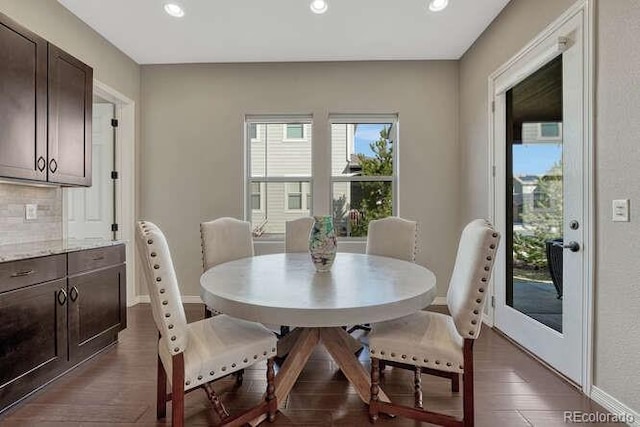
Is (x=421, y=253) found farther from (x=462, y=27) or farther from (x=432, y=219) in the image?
(x=462, y=27)

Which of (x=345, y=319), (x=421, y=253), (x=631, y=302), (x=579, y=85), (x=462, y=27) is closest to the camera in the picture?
(x=345, y=319)

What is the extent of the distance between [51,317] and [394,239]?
2.48m

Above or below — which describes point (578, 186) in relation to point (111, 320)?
above

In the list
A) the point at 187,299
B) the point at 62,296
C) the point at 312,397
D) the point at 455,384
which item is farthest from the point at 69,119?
the point at 455,384

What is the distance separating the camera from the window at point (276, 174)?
13.2 feet

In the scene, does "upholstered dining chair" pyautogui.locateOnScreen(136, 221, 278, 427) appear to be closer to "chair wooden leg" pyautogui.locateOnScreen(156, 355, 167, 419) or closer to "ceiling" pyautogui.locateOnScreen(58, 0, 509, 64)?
"chair wooden leg" pyautogui.locateOnScreen(156, 355, 167, 419)

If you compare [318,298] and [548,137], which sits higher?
[548,137]

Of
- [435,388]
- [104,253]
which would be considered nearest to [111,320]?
[104,253]

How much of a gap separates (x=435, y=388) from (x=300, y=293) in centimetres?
124

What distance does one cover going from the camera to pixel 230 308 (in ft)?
4.62

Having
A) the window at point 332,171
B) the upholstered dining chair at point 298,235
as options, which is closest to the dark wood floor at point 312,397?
the upholstered dining chair at point 298,235

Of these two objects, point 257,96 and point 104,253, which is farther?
point 257,96

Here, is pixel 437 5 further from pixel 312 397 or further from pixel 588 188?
pixel 312 397

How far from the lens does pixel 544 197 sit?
8.17ft
